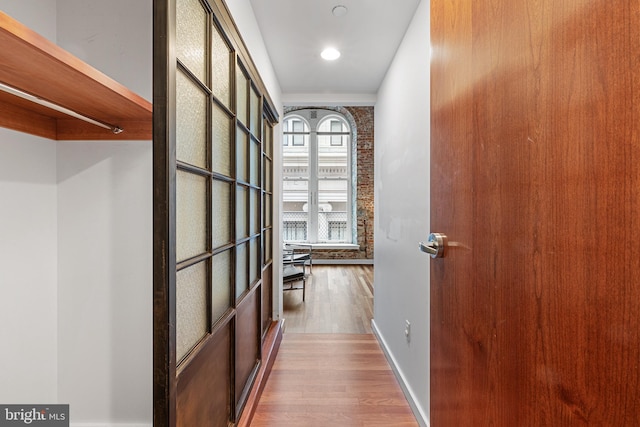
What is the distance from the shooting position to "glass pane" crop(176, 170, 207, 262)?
0.93m

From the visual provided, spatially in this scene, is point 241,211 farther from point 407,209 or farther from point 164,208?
point 407,209

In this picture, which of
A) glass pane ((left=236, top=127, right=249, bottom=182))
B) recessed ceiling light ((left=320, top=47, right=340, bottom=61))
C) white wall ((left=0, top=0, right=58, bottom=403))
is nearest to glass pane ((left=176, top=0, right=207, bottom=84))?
glass pane ((left=236, top=127, right=249, bottom=182))

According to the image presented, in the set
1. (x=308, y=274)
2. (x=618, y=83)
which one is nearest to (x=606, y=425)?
(x=618, y=83)

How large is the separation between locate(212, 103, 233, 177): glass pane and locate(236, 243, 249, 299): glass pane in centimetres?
43

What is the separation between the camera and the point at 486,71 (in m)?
0.67

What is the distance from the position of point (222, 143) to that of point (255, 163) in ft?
2.30

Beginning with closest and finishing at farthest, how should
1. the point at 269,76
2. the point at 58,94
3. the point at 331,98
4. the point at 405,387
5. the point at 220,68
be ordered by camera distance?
1. the point at 58,94
2. the point at 220,68
3. the point at 405,387
4. the point at 269,76
5. the point at 331,98

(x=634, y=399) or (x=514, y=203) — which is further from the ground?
(x=514, y=203)

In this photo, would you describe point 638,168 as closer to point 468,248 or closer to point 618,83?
point 618,83

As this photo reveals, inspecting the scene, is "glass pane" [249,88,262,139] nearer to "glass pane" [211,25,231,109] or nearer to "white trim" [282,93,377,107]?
"glass pane" [211,25,231,109]

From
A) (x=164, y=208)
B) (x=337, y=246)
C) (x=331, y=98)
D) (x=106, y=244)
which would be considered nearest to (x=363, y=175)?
(x=337, y=246)

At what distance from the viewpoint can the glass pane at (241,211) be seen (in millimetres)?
1587

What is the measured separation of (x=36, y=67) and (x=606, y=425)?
4.19ft

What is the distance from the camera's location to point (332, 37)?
2072 mm
